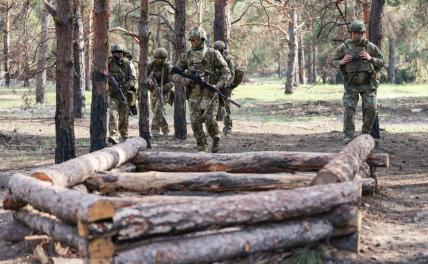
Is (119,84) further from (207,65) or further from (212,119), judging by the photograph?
(212,119)

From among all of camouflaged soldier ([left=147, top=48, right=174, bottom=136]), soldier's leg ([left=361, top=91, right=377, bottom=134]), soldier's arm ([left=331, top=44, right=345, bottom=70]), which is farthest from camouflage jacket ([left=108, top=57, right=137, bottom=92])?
soldier's leg ([left=361, top=91, right=377, bottom=134])

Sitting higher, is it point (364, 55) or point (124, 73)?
point (364, 55)

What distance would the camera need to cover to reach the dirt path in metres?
6.18

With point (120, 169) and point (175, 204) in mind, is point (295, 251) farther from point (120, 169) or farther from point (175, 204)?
point (120, 169)

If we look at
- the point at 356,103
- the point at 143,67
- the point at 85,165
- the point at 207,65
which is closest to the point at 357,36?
the point at 356,103

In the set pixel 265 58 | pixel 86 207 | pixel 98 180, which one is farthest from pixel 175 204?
pixel 265 58

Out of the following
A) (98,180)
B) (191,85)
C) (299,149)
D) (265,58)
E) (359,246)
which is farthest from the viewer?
(265,58)

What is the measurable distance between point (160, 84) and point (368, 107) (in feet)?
17.1

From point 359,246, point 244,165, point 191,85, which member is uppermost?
point 191,85

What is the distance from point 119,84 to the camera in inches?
538

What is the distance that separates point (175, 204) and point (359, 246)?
206 cm

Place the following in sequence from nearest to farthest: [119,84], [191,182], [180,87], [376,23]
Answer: [191,182] < [376,23] < [119,84] < [180,87]

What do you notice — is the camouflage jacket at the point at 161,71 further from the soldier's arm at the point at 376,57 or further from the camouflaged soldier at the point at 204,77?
the soldier's arm at the point at 376,57

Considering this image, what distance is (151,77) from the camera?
48.3ft
